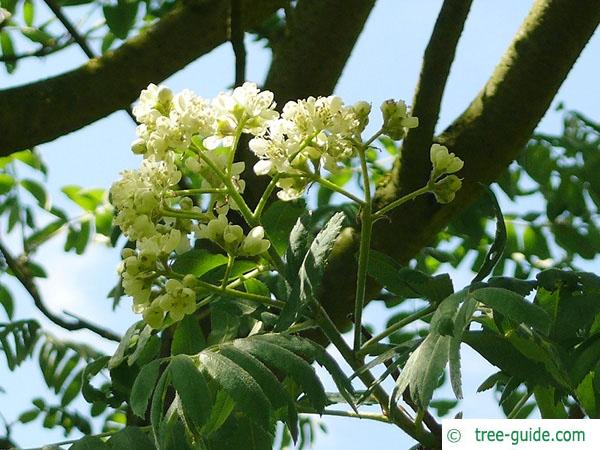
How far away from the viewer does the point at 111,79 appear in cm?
226

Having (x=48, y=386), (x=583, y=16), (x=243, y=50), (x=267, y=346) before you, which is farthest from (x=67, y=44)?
(x=267, y=346)

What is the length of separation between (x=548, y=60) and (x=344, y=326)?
649mm

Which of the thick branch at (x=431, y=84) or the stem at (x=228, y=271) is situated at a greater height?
the thick branch at (x=431, y=84)

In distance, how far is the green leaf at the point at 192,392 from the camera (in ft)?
3.47

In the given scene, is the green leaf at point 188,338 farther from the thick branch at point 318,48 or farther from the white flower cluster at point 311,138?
the thick branch at point 318,48

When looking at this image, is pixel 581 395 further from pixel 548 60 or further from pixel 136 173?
pixel 548 60

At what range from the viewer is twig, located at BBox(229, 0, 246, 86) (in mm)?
2311

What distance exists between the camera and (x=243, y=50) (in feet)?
7.63

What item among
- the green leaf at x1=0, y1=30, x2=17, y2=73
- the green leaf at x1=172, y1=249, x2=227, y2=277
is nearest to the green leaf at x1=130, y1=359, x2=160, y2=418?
the green leaf at x1=172, y1=249, x2=227, y2=277

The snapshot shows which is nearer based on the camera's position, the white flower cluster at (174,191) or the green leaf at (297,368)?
the green leaf at (297,368)

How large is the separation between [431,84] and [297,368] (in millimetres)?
1014

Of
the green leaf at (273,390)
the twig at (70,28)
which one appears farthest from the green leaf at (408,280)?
the twig at (70,28)

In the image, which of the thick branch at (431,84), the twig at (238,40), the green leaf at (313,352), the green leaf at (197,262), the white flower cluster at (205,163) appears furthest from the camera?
the twig at (238,40)

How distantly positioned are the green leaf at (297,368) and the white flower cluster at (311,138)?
0.27m
